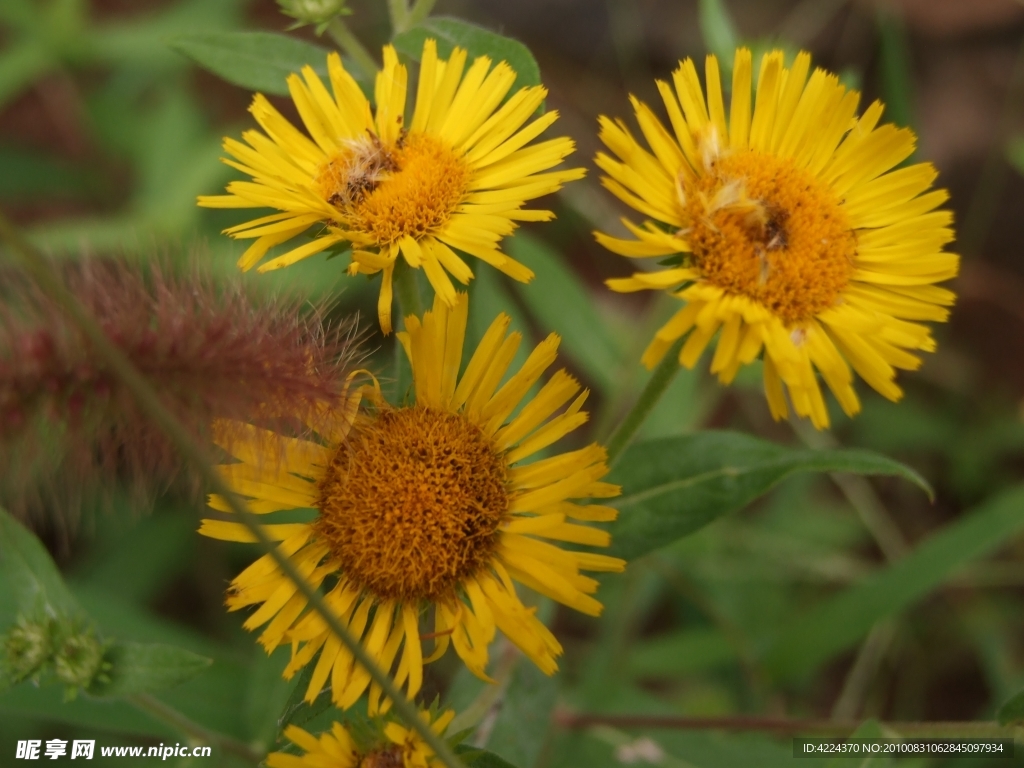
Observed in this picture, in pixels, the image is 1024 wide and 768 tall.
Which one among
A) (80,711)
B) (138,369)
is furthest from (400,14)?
(80,711)

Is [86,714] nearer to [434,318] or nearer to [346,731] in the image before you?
[346,731]

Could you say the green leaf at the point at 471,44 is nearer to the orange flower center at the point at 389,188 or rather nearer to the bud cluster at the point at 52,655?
the orange flower center at the point at 389,188

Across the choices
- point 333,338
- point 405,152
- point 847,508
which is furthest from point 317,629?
point 847,508

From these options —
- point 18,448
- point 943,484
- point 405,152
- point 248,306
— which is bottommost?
point 18,448

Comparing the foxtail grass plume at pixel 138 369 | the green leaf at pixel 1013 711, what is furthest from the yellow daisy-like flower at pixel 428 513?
the green leaf at pixel 1013 711

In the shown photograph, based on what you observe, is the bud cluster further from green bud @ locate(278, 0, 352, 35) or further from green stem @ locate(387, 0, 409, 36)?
green stem @ locate(387, 0, 409, 36)

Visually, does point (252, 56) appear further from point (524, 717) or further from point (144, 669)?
point (524, 717)

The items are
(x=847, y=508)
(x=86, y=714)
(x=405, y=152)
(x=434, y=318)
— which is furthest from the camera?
(x=847, y=508)

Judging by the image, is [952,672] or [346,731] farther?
[952,672]
